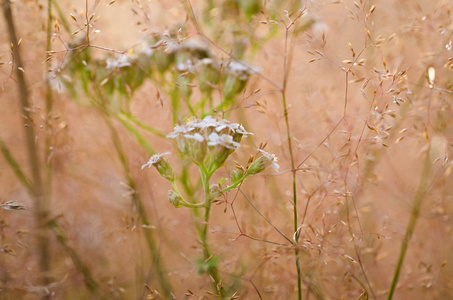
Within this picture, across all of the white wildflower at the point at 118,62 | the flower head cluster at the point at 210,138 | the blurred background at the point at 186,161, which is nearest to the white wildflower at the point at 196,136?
the flower head cluster at the point at 210,138

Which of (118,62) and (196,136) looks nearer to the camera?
(196,136)

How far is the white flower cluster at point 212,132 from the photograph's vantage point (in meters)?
0.54

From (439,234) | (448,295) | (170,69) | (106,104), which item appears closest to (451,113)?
(439,234)

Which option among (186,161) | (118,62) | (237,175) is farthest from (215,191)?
(118,62)

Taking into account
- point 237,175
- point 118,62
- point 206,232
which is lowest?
point 206,232

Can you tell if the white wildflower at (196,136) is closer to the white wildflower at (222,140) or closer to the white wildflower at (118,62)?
the white wildflower at (222,140)

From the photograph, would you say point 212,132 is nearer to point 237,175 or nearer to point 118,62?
point 237,175

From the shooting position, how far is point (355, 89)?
1.30 meters

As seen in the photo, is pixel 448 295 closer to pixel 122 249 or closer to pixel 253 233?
pixel 253 233

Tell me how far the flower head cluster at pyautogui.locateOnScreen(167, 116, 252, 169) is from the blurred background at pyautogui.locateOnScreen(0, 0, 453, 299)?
0.28 ft

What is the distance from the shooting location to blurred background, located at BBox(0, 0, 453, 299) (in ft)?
2.19

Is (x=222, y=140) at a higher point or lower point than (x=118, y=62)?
lower

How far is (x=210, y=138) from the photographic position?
1.79 feet

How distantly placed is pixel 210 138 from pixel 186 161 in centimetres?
18
